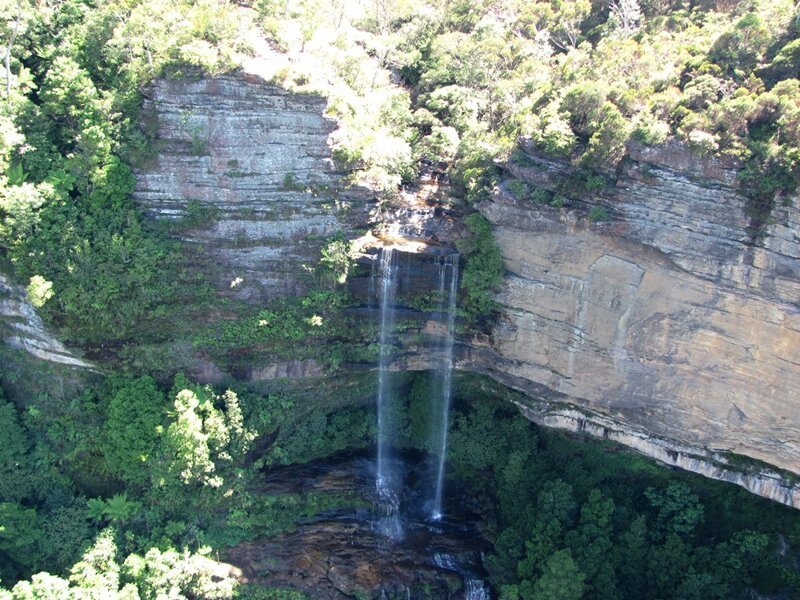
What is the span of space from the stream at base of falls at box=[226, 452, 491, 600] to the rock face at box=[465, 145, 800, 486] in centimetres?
621

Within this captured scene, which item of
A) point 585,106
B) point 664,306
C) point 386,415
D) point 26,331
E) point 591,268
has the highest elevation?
point 585,106

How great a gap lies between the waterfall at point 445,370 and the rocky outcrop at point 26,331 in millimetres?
11620

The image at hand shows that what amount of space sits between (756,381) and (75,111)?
20.9 metres

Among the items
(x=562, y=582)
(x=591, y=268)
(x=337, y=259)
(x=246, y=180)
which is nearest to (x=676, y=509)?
(x=562, y=582)

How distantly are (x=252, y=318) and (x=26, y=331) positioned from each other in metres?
6.98

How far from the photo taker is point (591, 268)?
62.0ft

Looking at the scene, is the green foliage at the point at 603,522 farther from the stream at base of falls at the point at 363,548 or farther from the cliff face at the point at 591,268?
the stream at base of falls at the point at 363,548

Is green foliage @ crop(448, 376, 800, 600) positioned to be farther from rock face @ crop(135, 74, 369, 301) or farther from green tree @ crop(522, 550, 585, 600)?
rock face @ crop(135, 74, 369, 301)

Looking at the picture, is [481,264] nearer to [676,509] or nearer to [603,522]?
[603,522]

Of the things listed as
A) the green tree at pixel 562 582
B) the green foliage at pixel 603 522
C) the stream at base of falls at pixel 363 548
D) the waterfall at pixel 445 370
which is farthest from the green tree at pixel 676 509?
the waterfall at pixel 445 370

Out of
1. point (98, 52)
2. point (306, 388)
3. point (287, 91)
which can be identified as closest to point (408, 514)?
point (306, 388)

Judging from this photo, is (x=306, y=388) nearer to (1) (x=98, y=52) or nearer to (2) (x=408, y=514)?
(2) (x=408, y=514)

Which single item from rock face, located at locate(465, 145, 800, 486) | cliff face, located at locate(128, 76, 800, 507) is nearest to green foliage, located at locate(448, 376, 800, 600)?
cliff face, located at locate(128, 76, 800, 507)

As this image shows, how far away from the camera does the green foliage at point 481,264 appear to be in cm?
2011
